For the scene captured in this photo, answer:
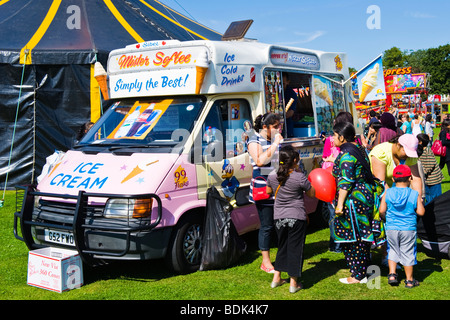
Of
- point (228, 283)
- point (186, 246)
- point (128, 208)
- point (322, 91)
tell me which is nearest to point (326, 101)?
point (322, 91)

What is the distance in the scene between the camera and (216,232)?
234 inches

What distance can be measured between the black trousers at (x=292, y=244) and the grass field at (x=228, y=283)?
29 cm

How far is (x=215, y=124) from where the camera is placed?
20.8 ft

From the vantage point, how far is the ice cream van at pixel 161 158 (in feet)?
17.9

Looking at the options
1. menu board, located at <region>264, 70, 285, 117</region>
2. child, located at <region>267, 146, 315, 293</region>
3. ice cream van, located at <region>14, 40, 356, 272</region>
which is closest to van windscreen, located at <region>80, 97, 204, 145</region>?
ice cream van, located at <region>14, 40, 356, 272</region>

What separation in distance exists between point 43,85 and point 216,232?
774 centimetres

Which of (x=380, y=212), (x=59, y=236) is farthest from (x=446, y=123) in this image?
(x=59, y=236)

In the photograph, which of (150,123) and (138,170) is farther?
(150,123)

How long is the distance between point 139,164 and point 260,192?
4.56 feet

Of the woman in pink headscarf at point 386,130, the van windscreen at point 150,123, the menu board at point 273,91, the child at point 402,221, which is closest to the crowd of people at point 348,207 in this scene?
the child at point 402,221

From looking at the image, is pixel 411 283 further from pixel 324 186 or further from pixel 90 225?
pixel 90 225

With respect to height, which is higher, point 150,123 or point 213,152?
point 150,123

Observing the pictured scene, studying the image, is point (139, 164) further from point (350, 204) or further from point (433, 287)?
point (433, 287)

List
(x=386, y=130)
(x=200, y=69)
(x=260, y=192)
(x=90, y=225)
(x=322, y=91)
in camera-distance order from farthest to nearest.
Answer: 1. (x=322, y=91)
2. (x=386, y=130)
3. (x=200, y=69)
4. (x=260, y=192)
5. (x=90, y=225)
